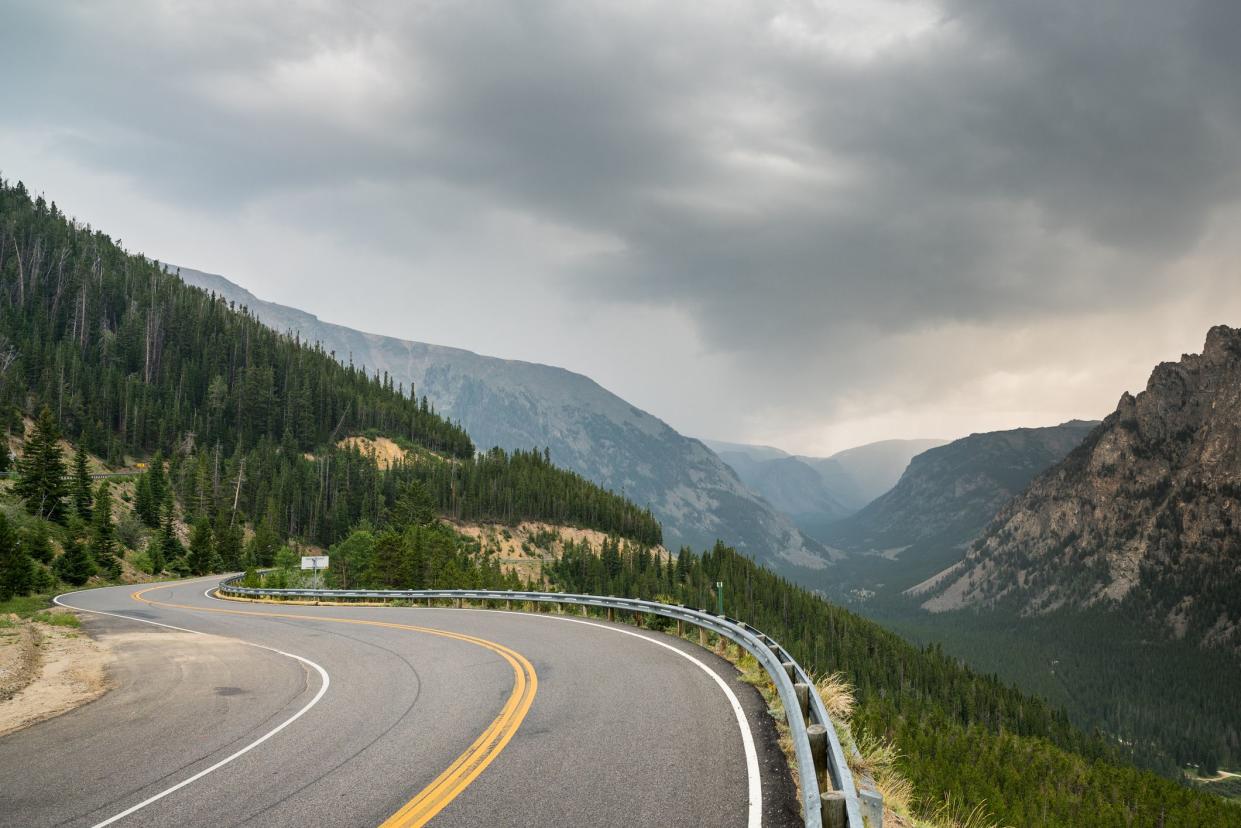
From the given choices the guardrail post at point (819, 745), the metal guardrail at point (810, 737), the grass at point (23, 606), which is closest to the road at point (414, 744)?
the guardrail post at point (819, 745)

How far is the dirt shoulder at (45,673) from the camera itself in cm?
1305

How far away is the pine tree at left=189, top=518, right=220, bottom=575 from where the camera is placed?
80.6 meters

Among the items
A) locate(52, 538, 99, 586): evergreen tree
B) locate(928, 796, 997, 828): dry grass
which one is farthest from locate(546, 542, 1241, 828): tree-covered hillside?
locate(52, 538, 99, 586): evergreen tree

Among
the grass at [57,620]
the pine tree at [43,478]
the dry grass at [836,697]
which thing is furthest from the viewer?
the pine tree at [43,478]

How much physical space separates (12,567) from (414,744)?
151 ft

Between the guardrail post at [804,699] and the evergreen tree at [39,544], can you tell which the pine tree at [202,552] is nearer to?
the evergreen tree at [39,544]

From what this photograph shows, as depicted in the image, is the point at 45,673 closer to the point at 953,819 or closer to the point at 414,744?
the point at 414,744

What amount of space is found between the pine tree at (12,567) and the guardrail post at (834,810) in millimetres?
47344

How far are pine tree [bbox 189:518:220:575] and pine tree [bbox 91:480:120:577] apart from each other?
1026 cm

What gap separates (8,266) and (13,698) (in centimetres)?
23503

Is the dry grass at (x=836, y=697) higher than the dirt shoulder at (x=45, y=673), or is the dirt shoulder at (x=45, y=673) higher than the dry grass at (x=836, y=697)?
the dry grass at (x=836, y=697)

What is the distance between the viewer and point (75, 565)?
5791cm

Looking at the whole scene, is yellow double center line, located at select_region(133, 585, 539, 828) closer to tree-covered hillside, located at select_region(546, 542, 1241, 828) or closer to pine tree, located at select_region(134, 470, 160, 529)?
tree-covered hillside, located at select_region(546, 542, 1241, 828)

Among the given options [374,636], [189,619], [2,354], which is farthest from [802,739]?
[2,354]
